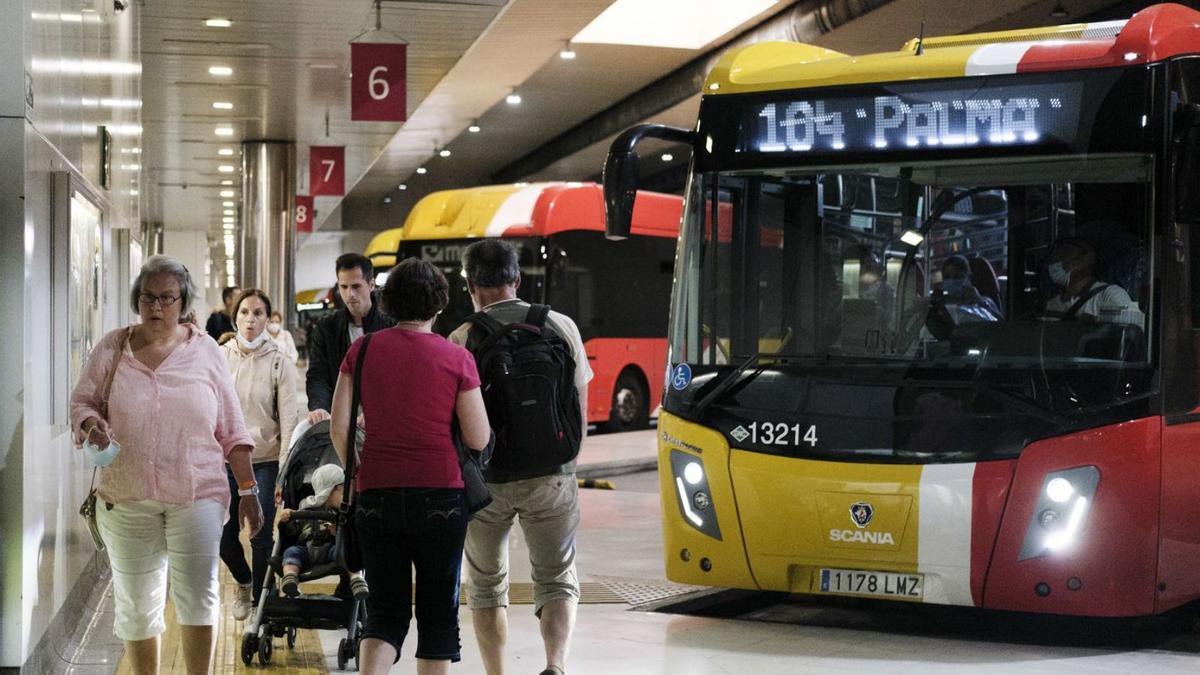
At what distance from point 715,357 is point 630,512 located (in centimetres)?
546

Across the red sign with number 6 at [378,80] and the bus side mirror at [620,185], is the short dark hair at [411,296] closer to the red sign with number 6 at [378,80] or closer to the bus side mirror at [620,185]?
the bus side mirror at [620,185]

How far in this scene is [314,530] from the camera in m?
6.86

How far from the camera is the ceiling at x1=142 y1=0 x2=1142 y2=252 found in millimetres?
14875

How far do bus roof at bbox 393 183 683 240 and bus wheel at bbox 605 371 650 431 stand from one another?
2275mm

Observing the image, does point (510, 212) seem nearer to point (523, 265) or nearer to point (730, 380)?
point (523, 265)

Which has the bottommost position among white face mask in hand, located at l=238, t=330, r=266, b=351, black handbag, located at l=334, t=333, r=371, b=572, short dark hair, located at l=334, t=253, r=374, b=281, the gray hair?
black handbag, located at l=334, t=333, r=371, b=572

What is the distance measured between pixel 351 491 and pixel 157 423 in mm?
721

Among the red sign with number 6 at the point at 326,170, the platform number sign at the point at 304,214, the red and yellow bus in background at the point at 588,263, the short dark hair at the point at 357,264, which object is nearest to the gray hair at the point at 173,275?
the short dark hair at the point at 357,264

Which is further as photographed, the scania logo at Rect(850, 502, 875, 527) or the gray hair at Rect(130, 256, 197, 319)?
the scania logo at Rect(850, 502, 875, 527)

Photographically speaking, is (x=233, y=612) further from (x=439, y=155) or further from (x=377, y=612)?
(x=439, y=155)

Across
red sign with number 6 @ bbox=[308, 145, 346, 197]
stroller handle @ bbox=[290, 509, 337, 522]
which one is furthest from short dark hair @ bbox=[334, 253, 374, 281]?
red sign with number 6 @ bbox=[308, 145, 346, 197]

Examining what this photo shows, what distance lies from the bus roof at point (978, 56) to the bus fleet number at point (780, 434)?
67.4 inches

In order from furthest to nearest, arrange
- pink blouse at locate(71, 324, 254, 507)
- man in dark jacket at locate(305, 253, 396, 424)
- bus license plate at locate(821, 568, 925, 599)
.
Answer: man in dark jacket at locate(305, 253, 396, 424), bus license plate at locate(821, 568, 925, 599), pink blouse at locate(71, 324, 254, 507)

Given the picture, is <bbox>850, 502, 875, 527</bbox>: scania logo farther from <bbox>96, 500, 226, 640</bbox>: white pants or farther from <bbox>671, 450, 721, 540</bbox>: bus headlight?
<bbox>96, 500, 226, 640</bbox>: white pants
